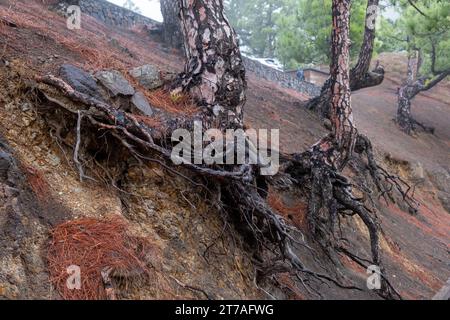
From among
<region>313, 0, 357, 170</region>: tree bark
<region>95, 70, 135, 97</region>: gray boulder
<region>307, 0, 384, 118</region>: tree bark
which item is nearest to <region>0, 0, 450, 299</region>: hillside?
<region>95, 70, 135, 97</region>: gray boulder

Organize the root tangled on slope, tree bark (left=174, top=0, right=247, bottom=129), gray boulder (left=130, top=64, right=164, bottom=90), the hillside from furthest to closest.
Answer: gray boulder (left=130, top=64, right=164, bottom=90), tree bark (left=174, top=0, right=247, bottom=129), the hillside, the root tangled on slope

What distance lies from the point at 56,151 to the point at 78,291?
4.39ft

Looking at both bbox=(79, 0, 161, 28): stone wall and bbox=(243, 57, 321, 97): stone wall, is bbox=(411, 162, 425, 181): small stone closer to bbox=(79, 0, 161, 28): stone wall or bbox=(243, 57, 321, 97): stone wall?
bbox=(243, 57, 321, 97): stone wall

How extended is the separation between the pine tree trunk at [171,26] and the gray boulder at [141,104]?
27.4 ft

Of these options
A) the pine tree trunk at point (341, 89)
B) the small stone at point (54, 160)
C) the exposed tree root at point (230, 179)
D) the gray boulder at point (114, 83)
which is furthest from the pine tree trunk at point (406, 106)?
the small stone at point (54, 160)

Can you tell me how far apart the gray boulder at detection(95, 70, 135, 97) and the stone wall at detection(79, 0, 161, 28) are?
9.70 meters

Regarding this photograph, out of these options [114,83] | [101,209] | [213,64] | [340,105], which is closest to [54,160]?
[101,209]

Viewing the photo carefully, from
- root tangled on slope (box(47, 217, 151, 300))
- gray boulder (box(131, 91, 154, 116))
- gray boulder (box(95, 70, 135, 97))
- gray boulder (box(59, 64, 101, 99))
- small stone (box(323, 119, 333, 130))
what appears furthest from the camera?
small stone (box(323, 119, 333, 130))

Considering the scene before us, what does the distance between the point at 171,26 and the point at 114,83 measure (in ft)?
30.3

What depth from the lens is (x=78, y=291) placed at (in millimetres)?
3076

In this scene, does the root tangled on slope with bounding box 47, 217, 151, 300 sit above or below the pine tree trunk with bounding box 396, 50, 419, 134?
above

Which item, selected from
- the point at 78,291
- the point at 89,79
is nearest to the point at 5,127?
the point at 89,79

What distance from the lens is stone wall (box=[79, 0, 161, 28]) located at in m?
13.6
